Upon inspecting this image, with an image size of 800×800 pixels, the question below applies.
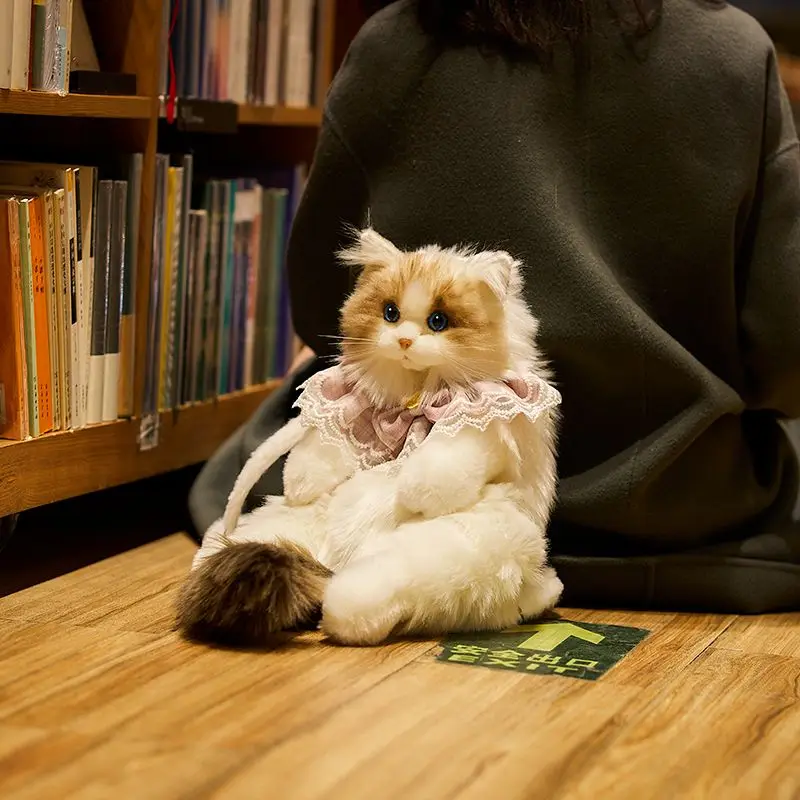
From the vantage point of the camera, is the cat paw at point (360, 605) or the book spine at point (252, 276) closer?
the cat paw at point (360, 605)

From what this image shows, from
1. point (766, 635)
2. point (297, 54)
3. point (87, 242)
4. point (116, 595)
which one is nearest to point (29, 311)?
point (87, 242)

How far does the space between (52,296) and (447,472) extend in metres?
0.57

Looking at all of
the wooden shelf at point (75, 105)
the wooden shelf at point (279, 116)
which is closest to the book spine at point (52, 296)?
the wooden shelf at point (75, 105)

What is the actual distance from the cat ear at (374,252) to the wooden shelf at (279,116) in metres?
0.62

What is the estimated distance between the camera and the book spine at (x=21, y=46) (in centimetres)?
152

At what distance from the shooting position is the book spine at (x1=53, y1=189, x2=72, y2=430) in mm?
1630

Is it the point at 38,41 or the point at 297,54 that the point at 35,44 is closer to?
the point at 38,41

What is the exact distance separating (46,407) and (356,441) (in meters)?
0.42

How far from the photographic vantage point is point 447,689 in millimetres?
1281

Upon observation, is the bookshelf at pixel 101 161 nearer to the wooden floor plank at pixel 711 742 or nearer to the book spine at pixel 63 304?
the book spine at pixel 63 304

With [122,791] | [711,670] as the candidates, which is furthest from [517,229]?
[122,791]

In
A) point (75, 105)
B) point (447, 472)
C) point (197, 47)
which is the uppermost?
point (197, 47)

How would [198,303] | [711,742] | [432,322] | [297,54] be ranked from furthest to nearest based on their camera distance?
[297,54] → [198,303] → [432,322] → [711,742]

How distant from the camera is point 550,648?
1.42 m
